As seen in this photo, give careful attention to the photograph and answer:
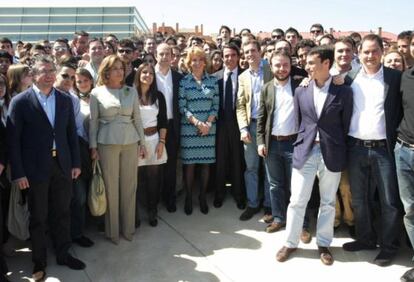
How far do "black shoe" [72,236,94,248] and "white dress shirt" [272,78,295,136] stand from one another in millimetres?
2525

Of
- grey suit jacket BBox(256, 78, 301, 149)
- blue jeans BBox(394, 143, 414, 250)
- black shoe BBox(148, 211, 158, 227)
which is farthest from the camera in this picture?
black shoe BBox(148, 211, 158, 227)

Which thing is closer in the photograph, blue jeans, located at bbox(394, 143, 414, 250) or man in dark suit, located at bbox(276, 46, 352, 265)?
blue jeans, located at bbox(394, 143, 414, 250)

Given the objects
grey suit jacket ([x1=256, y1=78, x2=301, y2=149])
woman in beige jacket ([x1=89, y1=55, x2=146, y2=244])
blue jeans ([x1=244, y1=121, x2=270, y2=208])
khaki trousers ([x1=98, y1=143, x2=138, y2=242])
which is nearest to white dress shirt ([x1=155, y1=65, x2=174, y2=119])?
woman in beige jacket ([x1=89, y1=55, x2=146, y2=244])

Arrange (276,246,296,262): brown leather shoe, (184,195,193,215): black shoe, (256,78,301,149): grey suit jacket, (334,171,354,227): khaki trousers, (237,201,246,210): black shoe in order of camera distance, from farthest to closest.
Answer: (237,201,246,210): black shoe → (184,195,193,215): black shoe → (256,78,301,149): grey suit jacket → (334,171,354,227): khaki trousers → (276,246,296,262): brown leather shoe

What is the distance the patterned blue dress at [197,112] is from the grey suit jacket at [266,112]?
728 mm

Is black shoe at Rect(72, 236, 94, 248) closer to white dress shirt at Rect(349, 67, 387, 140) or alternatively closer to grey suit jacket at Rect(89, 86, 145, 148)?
grey suit jacket at Rect(89, 86, 145, 148)

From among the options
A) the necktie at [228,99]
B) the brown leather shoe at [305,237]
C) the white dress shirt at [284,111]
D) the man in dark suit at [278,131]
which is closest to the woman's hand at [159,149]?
the necktie at [228,99]

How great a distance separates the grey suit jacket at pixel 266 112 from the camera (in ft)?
14.1

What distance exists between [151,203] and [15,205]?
5.39ft

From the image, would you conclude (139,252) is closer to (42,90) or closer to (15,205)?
(15,205)

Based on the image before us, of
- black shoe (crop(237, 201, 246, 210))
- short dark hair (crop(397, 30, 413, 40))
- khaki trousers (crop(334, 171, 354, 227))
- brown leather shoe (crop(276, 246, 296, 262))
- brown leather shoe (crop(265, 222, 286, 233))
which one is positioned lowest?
brown leather shoe (crop(276, 246, 296, 262))

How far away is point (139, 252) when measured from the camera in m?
4.17

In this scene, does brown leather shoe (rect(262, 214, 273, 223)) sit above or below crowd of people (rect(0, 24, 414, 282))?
below

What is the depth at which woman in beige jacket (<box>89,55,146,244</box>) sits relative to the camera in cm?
409
